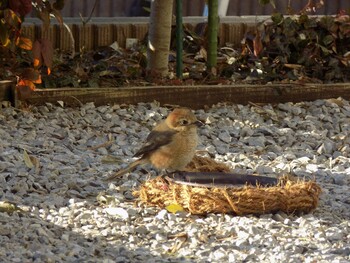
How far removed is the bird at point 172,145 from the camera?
280 inches

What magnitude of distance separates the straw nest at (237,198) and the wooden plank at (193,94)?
2.50m

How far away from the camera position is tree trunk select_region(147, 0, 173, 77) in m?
9.96

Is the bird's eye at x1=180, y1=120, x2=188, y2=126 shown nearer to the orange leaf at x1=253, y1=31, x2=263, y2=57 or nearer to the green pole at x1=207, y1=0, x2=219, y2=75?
the green pole at x1=207, y1=0, x2=219, y2=75

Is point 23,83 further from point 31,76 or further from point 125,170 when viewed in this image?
point 125,170

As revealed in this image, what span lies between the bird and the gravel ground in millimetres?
210

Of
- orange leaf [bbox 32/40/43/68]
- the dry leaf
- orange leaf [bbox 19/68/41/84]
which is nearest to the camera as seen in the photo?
the dry leaf

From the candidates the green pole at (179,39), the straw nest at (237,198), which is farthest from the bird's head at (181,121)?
the green pole at (179,39)

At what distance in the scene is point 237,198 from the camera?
6.36 metres

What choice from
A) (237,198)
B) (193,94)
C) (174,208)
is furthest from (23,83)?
(237,198)

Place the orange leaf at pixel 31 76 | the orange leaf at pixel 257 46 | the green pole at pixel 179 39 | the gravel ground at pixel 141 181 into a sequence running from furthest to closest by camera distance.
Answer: the orange leaf at pixel 257 46
the green pole at pixel 179 39
the orange leaf at pixel 31 76
the gravel ground at pixel 141 181

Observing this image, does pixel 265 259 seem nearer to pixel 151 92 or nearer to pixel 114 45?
pixel 151 92

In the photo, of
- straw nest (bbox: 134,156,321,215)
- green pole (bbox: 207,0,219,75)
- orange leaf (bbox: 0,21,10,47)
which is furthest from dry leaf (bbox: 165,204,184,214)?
green pole (bbox: 207,0,219,75)

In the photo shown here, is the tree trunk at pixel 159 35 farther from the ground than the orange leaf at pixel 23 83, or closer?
farther from the ground

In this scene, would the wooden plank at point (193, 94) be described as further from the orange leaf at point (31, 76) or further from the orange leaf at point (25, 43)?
the orange leaf at point (25, 43)
